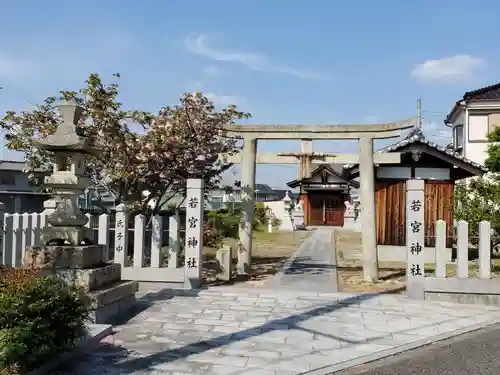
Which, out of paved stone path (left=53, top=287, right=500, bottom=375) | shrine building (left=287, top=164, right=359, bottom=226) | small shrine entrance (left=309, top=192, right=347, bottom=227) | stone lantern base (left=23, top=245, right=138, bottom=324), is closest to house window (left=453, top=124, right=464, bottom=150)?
shrine building (left=287, top=164, right=359, bottom=226)

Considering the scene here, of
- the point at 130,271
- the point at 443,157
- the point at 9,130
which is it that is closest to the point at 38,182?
the point at 9,130

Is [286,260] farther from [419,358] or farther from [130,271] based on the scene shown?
[419,358]

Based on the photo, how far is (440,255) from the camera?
9.85m

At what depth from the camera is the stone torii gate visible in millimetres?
12336

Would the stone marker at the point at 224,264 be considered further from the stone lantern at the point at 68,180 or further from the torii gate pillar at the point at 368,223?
the stone lantern at the point at 68,180

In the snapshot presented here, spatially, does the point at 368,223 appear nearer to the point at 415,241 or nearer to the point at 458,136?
the point at 415,241

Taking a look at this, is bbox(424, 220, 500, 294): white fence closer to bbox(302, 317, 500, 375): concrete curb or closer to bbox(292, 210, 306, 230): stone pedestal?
bbox(302, 317, 500, 375): concrete curb

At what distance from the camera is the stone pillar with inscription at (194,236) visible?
1073 centimetres

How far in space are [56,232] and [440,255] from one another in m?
7.13

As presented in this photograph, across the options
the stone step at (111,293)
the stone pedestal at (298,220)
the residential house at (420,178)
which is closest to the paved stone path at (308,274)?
the residential house at (420,178)

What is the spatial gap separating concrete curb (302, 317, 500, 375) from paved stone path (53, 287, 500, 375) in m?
0.03

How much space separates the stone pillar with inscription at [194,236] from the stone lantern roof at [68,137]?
308cm

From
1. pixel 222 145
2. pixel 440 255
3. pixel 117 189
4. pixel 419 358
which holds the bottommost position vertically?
pixel 419 358

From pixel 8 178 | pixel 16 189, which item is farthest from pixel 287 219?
pixel 8 178
